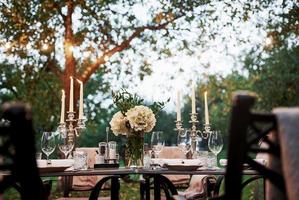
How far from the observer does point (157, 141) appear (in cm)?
315

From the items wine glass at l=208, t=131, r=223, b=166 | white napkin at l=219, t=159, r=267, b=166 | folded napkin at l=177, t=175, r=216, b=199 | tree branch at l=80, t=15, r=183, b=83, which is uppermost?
tree branch at l=80, t=15, r=183, b=83

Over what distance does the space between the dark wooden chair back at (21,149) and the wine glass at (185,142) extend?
6.66ft

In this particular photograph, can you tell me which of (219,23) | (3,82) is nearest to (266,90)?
(219,23)

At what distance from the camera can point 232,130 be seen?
1.31 metres

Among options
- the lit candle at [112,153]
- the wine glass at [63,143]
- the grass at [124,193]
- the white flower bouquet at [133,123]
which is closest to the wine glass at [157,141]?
the white flower bouquet at [133,123]

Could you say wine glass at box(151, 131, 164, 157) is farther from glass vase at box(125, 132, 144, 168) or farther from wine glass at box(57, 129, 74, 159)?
wine glass at box(57, 129, 74, 159)

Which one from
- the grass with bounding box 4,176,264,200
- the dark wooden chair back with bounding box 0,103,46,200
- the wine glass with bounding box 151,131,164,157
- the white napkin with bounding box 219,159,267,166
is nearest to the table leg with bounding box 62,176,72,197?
the wine glass with bounding box 151,131,164,157

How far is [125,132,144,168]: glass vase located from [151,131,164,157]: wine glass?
8 cm

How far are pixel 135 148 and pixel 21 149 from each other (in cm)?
198

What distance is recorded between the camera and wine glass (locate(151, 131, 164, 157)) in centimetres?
313

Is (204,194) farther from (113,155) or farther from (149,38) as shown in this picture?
(149,38)

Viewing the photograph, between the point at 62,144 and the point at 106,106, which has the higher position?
the point at 106,106

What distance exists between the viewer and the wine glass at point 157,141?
313 cm

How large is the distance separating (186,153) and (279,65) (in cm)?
1045
